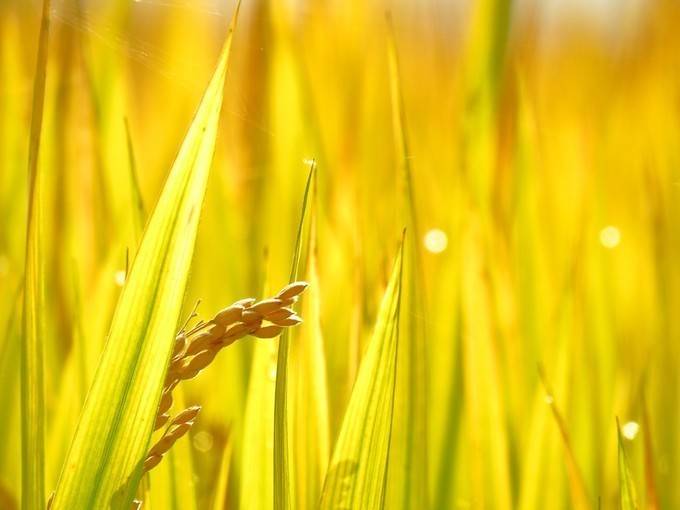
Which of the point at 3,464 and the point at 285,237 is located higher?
the point at 285,237

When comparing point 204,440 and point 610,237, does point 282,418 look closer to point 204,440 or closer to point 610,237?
point 204,440

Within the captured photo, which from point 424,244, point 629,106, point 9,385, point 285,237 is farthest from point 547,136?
point 9,385

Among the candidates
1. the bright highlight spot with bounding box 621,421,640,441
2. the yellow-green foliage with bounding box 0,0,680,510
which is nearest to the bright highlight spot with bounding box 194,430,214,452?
the yellow-green foliage with bounding box 0,0,680,510

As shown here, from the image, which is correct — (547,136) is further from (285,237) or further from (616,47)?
(285,237)

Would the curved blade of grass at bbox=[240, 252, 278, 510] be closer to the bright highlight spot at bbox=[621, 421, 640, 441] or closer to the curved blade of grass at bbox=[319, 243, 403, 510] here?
the curved blade of grass at bbox=[319, 243, 403, 510]

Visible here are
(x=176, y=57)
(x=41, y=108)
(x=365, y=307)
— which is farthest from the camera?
(x=176, y=57)

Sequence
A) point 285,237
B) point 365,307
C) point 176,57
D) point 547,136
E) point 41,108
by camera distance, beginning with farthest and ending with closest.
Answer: point 547,136, point 176,57, point 285,237, point 365,307, point 41,108

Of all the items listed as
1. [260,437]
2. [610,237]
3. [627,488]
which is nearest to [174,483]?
[260,437]
